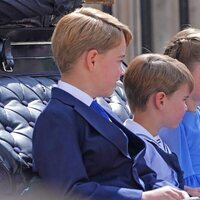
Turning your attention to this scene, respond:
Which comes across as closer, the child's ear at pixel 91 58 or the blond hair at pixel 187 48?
the child's ear at pixel 91 58

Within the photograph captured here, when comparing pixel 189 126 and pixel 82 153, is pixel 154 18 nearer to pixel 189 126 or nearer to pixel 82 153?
pixel 189 126

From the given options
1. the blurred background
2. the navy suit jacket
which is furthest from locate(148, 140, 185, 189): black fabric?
the blurred background

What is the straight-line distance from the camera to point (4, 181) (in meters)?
1.67

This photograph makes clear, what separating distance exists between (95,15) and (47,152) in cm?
38

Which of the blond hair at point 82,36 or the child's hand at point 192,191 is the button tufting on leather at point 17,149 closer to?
the blond hair at point 82,36

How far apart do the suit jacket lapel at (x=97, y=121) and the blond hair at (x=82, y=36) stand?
8cm

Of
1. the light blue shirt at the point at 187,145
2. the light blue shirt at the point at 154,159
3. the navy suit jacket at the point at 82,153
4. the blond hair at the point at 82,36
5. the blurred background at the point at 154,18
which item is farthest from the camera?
the blurred background at the point at 154,18

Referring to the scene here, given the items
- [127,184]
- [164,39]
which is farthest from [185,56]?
[164,39]

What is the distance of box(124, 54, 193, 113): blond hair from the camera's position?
2.02m

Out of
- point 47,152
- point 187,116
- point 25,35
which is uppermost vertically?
point 25,35

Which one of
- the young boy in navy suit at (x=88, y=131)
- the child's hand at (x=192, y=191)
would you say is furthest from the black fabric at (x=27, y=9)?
the child's hand at (x=192, y=191)

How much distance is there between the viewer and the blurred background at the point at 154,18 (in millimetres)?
5887

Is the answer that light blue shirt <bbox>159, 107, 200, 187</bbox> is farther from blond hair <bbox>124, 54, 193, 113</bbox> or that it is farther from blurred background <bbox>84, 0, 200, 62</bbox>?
blurred background <bbox>84, 0, 200, 62</bbox>

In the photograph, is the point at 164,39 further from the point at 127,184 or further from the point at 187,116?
the point at 127,184
